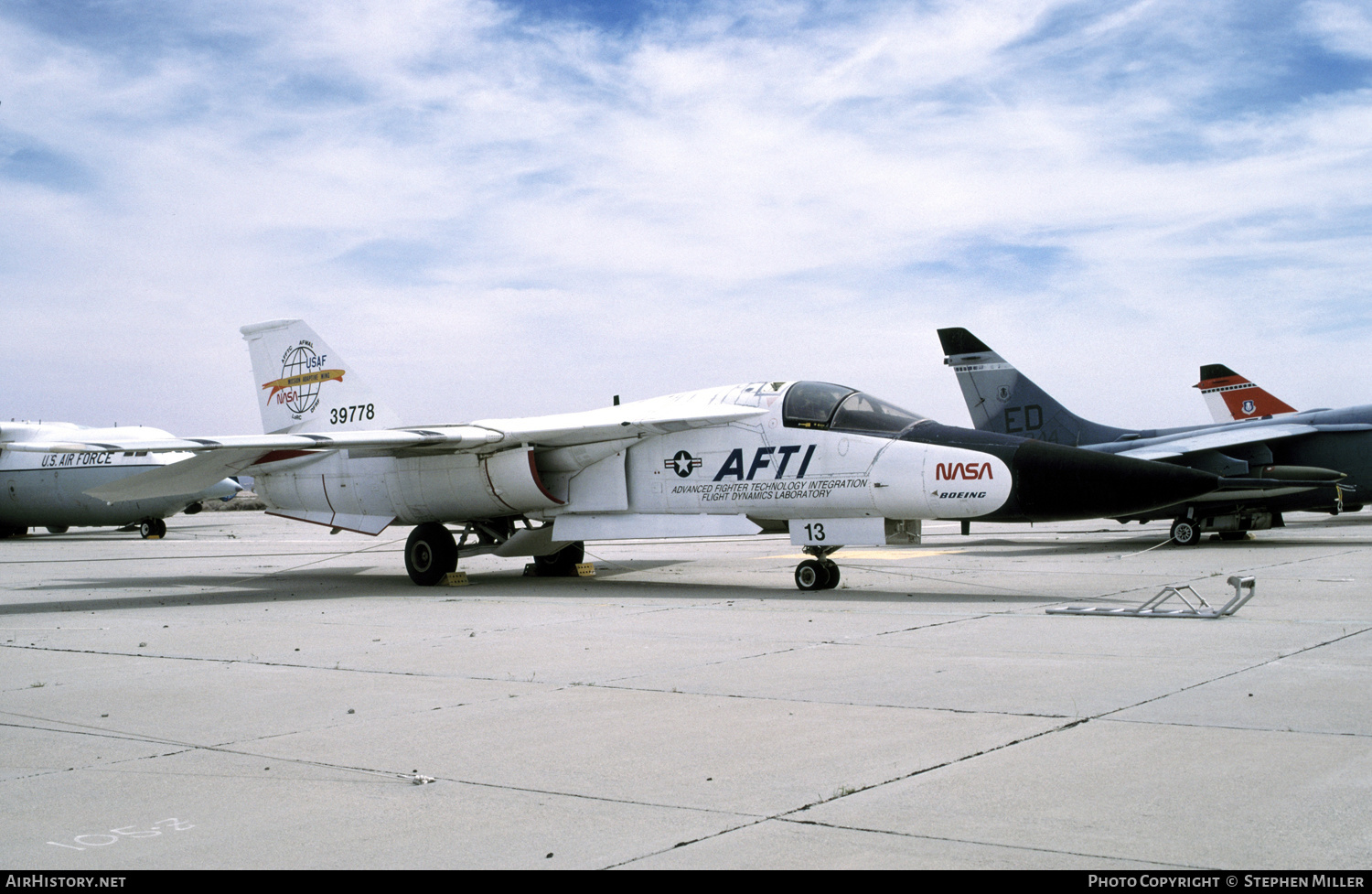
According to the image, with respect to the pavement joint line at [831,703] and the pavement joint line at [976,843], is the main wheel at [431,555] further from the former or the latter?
the pavement joint line at [976,843]

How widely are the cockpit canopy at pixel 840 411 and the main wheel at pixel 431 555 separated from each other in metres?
4.90

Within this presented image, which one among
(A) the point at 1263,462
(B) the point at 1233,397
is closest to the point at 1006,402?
(A) the point at 1263,462

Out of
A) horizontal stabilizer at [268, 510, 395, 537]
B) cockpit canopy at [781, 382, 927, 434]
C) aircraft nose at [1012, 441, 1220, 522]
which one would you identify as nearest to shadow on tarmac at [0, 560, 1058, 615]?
horizontal stabilizer at [268, 510, 395, 537]

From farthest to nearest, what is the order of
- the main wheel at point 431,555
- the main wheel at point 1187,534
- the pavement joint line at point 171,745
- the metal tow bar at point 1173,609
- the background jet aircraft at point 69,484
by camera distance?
the background jet aircraft at point 69,484 < the main wheel at point 1187,534 < the main wheel at point 431,555 < the metal tow bar at point 1173,609 < the pavement joint line at point 171,745

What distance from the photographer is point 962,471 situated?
35.8 feet

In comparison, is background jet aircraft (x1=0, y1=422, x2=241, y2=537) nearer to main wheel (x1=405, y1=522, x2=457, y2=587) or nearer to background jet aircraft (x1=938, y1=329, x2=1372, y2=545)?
main wheel (x1=405, y1=522, x2=457, y2=587)

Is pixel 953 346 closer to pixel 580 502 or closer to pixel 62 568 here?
pixel 580 502

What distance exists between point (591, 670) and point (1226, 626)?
4.78 metres

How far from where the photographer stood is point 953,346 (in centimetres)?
2591

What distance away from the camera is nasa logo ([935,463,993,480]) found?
10.8 m

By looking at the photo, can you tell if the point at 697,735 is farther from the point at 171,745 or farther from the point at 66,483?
the point at 66,483

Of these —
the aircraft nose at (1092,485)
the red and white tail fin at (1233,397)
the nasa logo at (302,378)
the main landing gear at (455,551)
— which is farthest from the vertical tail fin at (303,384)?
the red and white tail fin at (1233,397)

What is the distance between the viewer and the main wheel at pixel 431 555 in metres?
14.3
